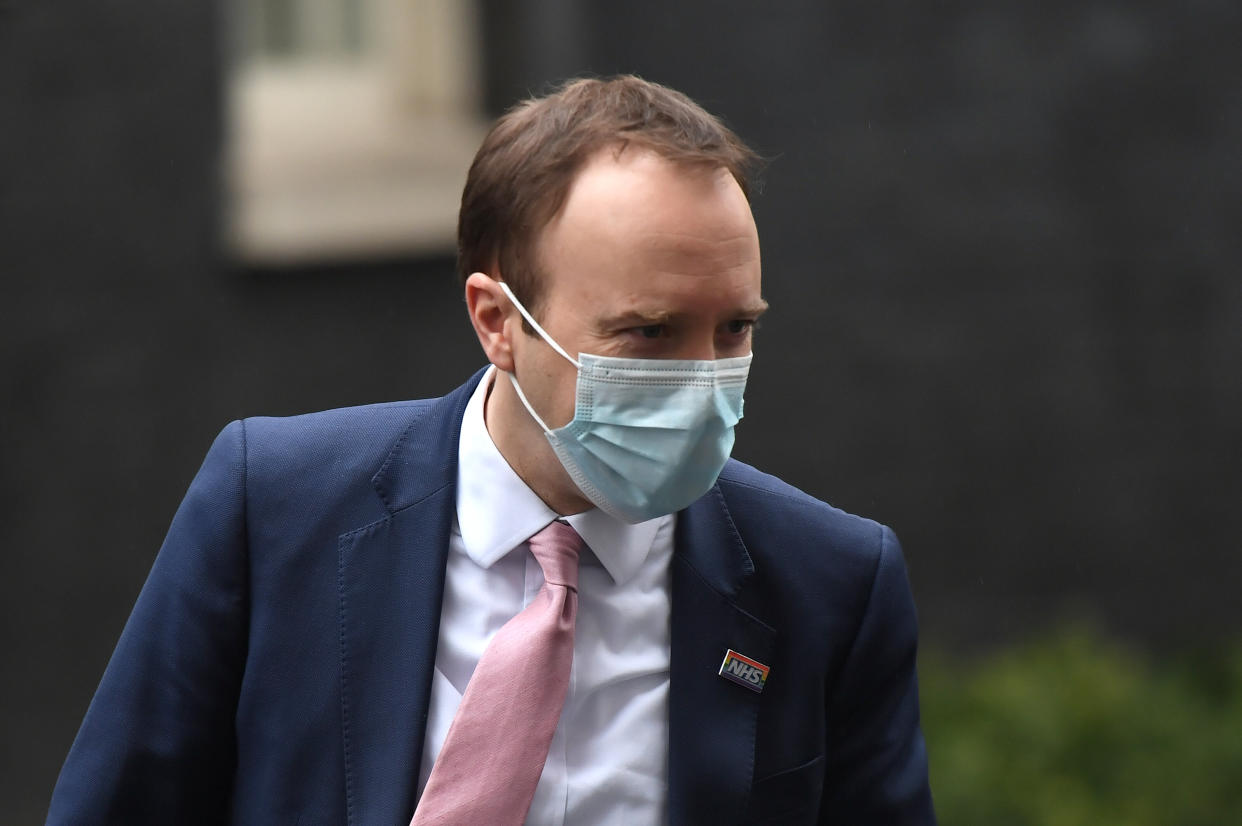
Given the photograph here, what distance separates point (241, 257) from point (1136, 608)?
4158 mm

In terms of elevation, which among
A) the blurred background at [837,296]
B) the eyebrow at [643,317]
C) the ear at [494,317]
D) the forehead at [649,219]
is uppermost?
the forehead at [649,219]

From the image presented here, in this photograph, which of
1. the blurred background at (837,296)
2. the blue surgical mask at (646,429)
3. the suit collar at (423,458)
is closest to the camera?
the blue surgical mask at (646,429)

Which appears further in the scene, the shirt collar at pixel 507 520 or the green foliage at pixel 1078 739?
the green foliage at pixel 1078 739

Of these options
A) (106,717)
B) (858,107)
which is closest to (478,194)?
(106,717)

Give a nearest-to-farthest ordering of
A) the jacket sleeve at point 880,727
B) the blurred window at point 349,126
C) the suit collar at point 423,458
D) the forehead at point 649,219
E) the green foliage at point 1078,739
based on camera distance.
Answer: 1. the forehead at point 649,219
2. the suit collar at point 423,458
3. the jacket sleeve at point 880,727
4. the green foliage at point 1078,739
5. the blurred window at point 349,126

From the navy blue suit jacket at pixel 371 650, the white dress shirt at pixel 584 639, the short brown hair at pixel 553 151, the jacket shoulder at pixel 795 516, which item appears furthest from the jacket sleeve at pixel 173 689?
the jacket shoulder at pixel 795 516

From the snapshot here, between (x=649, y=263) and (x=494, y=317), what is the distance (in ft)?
1.13

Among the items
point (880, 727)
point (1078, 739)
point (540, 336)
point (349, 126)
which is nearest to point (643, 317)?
point (540, 336)

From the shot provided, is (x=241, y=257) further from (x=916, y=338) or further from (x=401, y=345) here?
(x=916, y=338)

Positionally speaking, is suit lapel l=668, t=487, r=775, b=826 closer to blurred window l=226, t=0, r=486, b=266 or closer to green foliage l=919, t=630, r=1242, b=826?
green foliage l=919, t=630, r=1242, b=826

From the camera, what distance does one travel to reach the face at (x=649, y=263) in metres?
2.35

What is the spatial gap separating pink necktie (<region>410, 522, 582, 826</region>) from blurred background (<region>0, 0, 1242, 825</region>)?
3751 millimetres

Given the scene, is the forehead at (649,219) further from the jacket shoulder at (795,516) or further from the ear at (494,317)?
the jacket shoulder at (795,516)

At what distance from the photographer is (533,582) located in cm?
254
